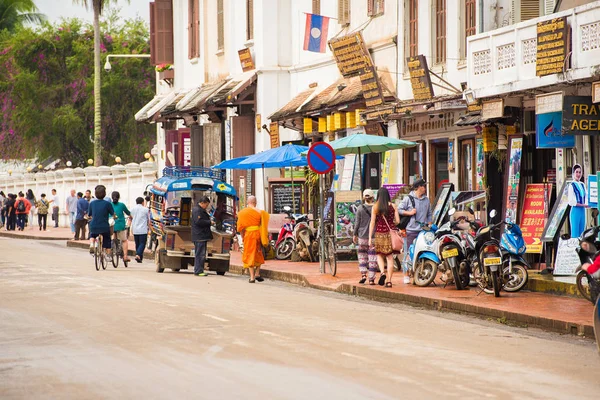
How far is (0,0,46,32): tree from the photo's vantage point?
252 feet

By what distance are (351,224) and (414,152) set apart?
2596 mm

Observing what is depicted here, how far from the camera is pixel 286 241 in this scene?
2933cm

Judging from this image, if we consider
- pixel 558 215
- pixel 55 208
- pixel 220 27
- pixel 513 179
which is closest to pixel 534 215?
pixel 513 179

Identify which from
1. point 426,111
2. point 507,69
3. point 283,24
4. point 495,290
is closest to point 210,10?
point 283,24

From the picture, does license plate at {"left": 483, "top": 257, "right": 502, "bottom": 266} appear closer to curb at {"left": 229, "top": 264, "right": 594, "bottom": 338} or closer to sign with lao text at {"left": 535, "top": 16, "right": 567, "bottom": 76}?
curb at {"left": 229, "top": 264, "right": 594, "bottom": 338}

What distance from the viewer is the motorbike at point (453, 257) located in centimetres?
1972

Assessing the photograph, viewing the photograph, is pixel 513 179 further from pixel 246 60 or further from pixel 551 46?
pixel 246 60

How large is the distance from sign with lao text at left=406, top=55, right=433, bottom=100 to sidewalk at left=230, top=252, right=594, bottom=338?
416 centimetres

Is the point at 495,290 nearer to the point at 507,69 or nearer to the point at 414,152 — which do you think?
the point at 507,69

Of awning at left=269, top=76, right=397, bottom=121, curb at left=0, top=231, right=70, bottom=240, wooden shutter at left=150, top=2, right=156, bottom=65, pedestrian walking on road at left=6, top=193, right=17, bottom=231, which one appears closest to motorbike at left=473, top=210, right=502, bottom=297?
awning at left=269, top=76, right=397, bottom=121

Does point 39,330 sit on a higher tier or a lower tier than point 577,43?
lower

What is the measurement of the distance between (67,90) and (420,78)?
Answer: 4847 centimetres

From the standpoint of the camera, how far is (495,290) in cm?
1862

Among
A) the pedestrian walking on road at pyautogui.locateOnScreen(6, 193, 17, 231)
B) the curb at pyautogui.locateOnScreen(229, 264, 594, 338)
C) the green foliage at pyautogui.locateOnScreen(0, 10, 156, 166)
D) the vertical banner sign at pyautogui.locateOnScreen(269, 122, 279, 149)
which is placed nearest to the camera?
the curb at pyautogui.locateOnScreen(229, 264, 594, 338)
